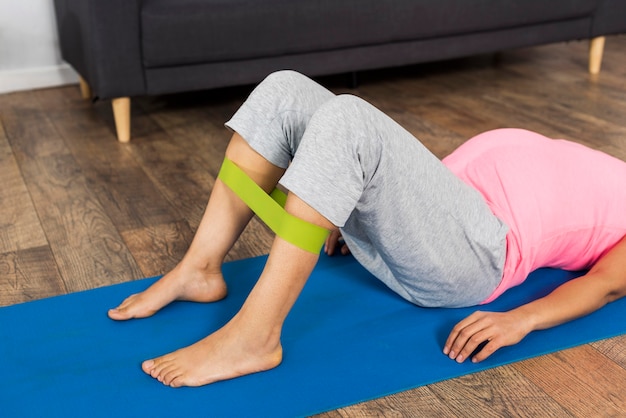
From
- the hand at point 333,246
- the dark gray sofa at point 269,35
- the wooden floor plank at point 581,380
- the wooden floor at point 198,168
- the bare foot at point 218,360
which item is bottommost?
the wooden floor at point 198,168

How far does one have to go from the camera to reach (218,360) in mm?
1218

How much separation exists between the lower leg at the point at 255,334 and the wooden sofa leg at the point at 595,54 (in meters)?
2.62

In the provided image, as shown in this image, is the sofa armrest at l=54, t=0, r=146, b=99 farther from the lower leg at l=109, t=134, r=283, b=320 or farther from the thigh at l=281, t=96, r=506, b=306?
the thigh at l=281, t=96, r=506, b=306

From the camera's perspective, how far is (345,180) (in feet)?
3.66

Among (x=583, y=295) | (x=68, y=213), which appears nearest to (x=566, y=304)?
(x=583, y=295)

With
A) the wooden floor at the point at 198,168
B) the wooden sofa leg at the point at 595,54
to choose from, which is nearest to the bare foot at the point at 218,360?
the wooden floor at the point at 198,168

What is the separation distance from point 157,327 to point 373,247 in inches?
16.5

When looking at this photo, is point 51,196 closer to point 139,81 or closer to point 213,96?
point 139,81

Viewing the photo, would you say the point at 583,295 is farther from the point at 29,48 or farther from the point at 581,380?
the point at 29,48

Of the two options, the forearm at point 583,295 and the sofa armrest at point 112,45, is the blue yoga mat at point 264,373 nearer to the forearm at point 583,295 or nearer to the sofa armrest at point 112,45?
the forearm at point 583,295

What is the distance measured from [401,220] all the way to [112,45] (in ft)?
5.27

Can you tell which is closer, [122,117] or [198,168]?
[198,168]

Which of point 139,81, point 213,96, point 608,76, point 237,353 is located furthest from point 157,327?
point 608,76

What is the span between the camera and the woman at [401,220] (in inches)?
44.8
